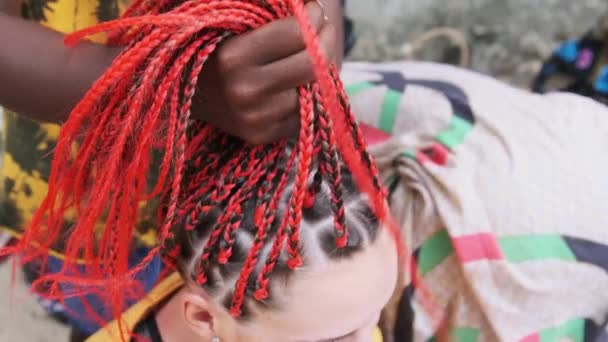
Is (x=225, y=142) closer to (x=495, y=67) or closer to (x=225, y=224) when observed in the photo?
(x=225, y=224)

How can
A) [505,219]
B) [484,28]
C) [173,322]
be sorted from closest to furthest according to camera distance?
[173,322]
[505,219]
[484,28]

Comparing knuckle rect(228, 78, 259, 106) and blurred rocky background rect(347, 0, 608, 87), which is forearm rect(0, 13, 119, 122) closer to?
knuckle rect(228, 78, 259, 106)

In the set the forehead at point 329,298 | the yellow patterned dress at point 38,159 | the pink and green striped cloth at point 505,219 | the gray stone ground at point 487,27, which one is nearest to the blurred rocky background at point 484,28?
the gray stone ground at point 487,27

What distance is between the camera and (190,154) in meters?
0.57

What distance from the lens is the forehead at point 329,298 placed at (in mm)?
563

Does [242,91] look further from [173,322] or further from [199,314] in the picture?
[173,322]

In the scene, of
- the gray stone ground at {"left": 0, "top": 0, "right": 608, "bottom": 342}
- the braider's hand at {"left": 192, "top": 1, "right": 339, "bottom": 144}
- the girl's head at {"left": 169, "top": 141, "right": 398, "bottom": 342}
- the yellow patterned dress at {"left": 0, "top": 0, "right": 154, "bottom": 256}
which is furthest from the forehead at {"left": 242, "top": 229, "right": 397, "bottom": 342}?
the gray stone ground at {"left": 0, "top": 0, "right": 608, "bottom": 342}

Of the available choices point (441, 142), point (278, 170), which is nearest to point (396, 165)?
point (441, 142)

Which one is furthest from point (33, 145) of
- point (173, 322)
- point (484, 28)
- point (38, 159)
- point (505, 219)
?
point (484, 28)

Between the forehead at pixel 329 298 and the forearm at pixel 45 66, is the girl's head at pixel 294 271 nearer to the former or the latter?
the forehead at pixel 329 298

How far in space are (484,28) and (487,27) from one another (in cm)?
1

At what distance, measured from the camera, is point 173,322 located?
2.39 ft

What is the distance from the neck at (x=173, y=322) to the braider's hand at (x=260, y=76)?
0.99 feet

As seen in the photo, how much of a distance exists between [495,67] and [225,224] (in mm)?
1321
